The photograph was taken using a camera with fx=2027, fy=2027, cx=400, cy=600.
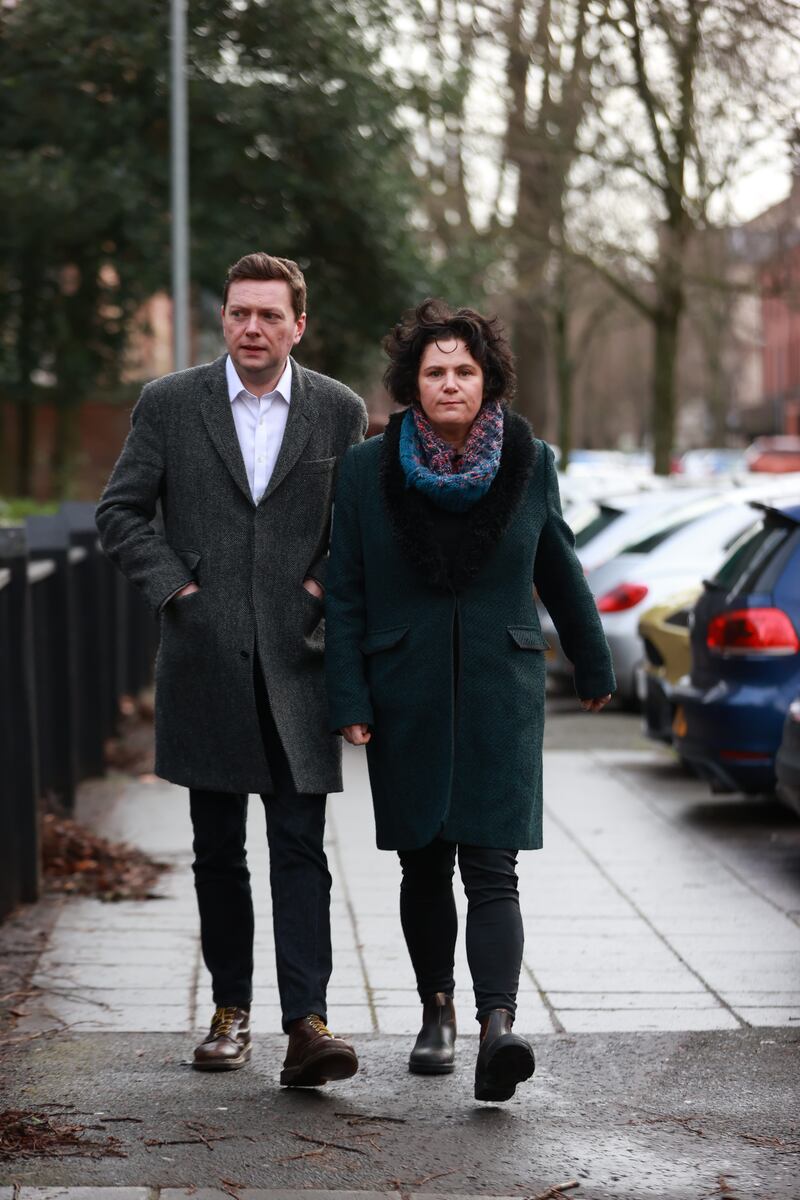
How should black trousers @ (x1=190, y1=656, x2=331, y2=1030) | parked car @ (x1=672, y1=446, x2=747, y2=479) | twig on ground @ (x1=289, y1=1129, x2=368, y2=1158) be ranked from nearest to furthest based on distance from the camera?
twig on ground @ (x1=289, y1=1129, x2=368, y2=1158), black trousers @ (x1=190, y1=656, x2=331, y2=1030), parked car @ (x1=672, y1=446, x2=747, y2=479)

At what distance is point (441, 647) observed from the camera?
481 cm

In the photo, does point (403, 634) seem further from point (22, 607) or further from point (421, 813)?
point (22, 607)

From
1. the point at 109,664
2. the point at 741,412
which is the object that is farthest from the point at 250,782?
the point at 741,412

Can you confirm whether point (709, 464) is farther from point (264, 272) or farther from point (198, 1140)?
point (198, 1140)

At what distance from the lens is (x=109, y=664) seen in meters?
11.6

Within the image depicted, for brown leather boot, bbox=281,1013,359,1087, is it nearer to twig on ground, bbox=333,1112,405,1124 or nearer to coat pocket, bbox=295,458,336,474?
twig on ground, bbox=333,1112,405,1124

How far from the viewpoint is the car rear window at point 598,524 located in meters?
15.4

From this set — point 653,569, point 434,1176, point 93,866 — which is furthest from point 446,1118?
point 653,569

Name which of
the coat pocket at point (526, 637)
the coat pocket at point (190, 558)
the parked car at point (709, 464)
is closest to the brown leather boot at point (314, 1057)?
the coat pocket at point (526, 637)

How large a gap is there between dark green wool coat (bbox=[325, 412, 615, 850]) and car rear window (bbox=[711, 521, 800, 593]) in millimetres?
3931

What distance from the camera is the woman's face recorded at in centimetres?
480

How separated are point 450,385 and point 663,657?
5.99 metres

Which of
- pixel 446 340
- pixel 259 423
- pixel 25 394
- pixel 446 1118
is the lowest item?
pixel 446 1118

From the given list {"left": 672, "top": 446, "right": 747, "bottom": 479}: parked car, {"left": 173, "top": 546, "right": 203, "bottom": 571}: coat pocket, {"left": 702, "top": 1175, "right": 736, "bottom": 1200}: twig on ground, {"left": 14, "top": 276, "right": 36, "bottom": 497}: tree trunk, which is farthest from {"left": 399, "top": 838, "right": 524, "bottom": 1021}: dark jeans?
{"left": 672, "top": 446, "right": 747, "bottom": 479}: parked car
